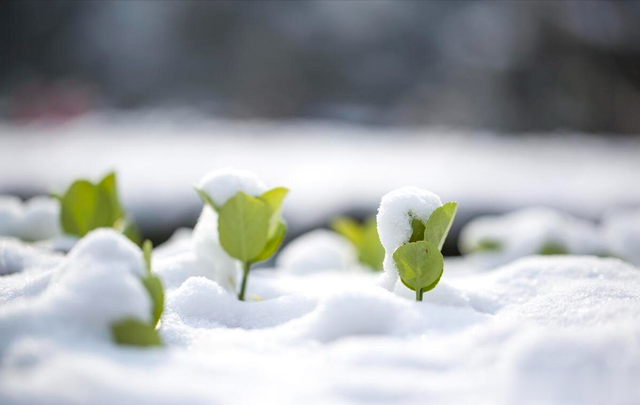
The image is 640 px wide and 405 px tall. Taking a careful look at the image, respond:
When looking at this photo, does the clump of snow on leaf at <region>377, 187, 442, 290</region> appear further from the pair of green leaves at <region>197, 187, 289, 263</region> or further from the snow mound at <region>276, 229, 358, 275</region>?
the snow mound at <region>276, 229, 358, 275</region>

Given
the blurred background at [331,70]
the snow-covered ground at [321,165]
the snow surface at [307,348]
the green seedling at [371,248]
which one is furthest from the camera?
the blurred background at [331,70]

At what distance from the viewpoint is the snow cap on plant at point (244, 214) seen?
58 cm

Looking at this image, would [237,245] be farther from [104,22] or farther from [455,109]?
Result: [104,22]

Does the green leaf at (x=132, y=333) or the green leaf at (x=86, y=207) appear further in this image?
the green leaf at (x=86, y=207)

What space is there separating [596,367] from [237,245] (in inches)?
13.9

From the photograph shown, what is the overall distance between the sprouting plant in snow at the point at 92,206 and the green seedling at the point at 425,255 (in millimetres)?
422

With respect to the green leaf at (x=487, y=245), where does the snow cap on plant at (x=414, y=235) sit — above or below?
below

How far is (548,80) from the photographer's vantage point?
503 centimetres

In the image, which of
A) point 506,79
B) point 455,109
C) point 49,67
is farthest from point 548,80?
point 49,67

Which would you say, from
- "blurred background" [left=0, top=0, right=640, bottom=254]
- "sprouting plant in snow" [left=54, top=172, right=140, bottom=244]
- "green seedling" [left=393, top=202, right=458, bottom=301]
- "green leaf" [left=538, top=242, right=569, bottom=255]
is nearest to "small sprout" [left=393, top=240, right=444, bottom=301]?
"green seedling" [left=393, top=202, right=458, bottom=301]

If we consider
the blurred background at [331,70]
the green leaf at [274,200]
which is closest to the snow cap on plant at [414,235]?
the green leaf at [274,200]

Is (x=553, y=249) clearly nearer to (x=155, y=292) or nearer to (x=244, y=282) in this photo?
(x=244, y=282)

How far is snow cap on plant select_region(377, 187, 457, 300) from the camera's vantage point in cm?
52

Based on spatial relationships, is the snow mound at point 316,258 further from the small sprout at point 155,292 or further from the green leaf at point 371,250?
the small sprout at point 155,292
